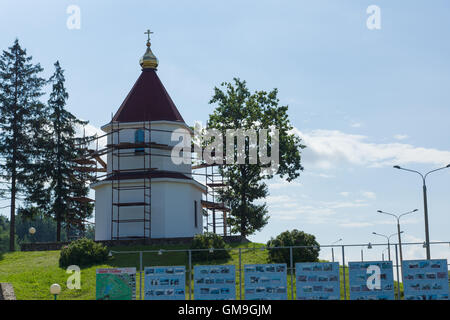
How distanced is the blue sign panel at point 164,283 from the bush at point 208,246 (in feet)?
28.6

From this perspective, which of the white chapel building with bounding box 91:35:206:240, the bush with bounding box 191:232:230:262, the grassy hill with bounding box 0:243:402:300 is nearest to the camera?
the grassy hill with bounding box 0:243:402:300

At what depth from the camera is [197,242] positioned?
32.2 metres

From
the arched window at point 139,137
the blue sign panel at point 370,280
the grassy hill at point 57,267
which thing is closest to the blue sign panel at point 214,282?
the grassy hill at point 57,267

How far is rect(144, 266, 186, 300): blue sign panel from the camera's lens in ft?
73.4

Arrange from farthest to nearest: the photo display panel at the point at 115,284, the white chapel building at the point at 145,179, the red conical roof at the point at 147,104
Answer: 1. the red conical roof at the point at 147,104
2. the white chapel building at the point at 145,179
3. the photo display panel at the point at 115,284

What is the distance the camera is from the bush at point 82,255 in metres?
31.8

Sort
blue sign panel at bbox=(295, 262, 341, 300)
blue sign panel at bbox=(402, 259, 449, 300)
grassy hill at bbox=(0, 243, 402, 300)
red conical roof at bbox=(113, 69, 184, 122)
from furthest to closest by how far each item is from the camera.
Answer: red conical roof at bbox=(113, 69, 184, 122) < grassy hill at bbox=(0, 243, 402, 300) < blue sign panel at bbox=(295, 262, 341, 300) < blue sign panel at bbox=(402, 259, 449, 300)

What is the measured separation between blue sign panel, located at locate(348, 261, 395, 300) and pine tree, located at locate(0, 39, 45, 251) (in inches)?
1191

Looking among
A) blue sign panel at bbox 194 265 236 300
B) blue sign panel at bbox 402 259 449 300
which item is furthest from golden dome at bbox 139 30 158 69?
blue sign panel at bbox 402 259 449 300

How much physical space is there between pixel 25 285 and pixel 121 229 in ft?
37.2

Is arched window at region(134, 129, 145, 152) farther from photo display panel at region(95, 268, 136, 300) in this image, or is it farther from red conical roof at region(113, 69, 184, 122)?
photo display panel at region(95, 268, 136, 300)

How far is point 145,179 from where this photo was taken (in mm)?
38562

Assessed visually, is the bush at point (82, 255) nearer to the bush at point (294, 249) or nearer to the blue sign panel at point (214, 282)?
the bush at point (294, 249)
